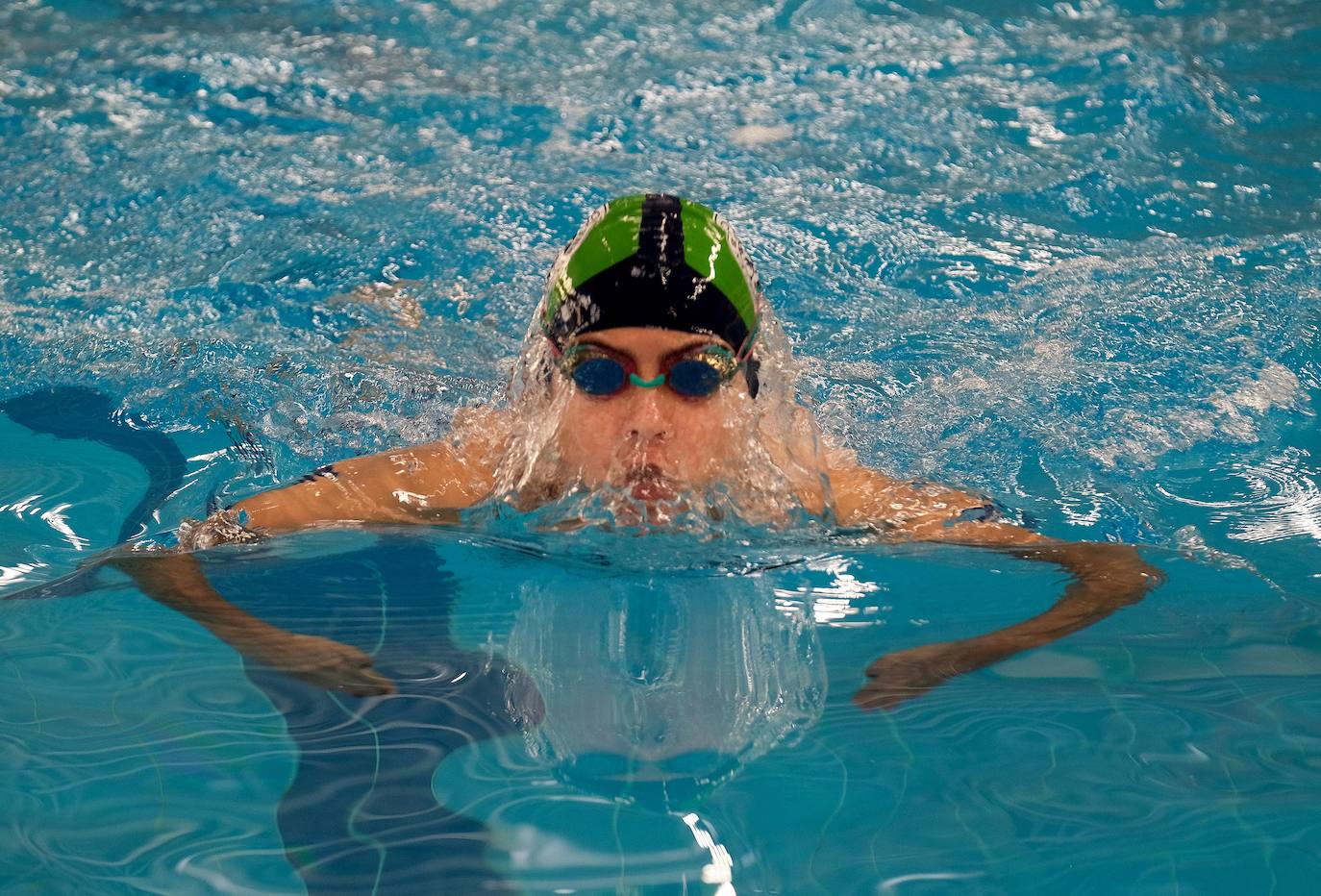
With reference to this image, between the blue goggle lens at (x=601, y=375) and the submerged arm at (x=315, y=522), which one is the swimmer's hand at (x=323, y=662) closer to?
the submerged arm at (x=315, y=522)

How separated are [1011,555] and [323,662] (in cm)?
143

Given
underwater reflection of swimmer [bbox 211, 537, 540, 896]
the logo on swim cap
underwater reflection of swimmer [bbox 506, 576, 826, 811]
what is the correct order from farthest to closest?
the logo on swim cap
underwater reflection of swimmer [bbox 506, 576, 826, 811]
underwater reflection of swimmer [bbox 211, 537, 540, 896]

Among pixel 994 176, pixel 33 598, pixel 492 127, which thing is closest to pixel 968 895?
pixel 33 598

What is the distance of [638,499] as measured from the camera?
266 cm

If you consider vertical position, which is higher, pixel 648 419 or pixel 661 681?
pixel 648 419

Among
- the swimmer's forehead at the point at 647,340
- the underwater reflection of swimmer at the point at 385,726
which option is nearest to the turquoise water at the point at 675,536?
the underwater reflection of swimmer at the point at 385,726

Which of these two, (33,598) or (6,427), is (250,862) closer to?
(33,598)

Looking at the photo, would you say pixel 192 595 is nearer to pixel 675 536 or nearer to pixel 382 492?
pixel 382 492

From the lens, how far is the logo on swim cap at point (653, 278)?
277cm

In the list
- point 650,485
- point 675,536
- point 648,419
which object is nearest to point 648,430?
point 648,419

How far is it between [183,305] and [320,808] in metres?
2.91

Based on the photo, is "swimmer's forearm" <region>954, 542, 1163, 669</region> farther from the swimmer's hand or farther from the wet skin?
the swimmer's hand

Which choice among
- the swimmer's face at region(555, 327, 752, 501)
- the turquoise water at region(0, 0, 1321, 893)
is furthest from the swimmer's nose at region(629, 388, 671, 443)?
the turquoise water at region(0, 0, 1321, 893)

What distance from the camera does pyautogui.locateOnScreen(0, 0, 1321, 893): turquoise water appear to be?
1697 mm
